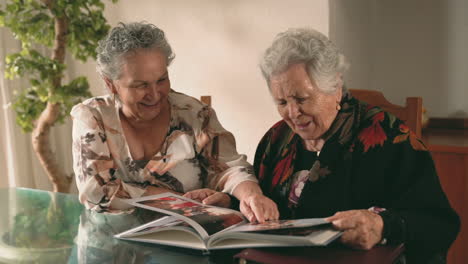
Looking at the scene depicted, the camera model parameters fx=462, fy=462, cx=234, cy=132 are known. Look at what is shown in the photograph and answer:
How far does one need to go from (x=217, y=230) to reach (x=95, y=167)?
1.92 feet

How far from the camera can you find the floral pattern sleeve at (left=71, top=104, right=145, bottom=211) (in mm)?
1397

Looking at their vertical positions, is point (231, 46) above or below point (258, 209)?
above

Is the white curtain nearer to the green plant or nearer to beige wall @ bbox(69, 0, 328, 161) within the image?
the green plant

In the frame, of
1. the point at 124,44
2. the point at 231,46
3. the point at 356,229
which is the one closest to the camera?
the point at 356,229

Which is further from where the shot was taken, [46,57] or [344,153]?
[46,57]

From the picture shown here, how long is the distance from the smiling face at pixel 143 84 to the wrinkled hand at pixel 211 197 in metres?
0.32

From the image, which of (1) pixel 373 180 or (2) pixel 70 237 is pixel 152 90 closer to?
(2) pixel 70 237

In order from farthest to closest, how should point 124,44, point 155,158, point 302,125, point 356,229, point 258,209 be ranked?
point 155,158 → point 124,44 → point 302,125 → point 258,209 → point 356,229

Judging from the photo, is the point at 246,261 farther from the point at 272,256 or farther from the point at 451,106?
the point at 451,106

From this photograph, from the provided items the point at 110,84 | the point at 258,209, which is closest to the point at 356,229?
the point at 258,209

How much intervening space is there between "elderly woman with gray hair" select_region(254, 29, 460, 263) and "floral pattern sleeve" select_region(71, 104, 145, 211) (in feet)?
1.70

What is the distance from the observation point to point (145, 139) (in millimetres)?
1613

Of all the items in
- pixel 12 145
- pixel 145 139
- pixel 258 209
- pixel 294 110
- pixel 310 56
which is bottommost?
pixel 12 145

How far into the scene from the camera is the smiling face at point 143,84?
145cm
